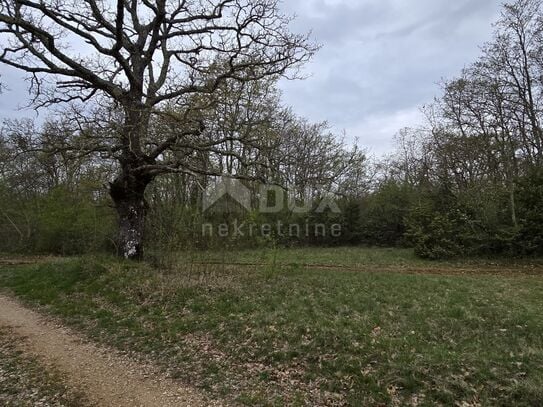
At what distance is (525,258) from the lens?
15.4 m

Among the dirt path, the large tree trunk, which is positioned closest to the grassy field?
the dirt path

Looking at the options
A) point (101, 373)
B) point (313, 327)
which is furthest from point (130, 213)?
point (313, 327)

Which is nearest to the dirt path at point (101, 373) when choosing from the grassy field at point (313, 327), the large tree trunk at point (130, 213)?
the grassy field at point (313, 327)

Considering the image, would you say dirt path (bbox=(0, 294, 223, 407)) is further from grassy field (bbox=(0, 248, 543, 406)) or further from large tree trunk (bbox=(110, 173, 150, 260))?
large tree trunk (bbox=(110, 173, 150, 260))

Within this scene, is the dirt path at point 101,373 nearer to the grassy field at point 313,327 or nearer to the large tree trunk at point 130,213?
the grassy field at point 313,327

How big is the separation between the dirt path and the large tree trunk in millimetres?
4656

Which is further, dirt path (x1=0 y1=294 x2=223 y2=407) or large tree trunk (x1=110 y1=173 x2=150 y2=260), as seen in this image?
large tree trunk (x1=110 y1=173 x2=150 y2=260)

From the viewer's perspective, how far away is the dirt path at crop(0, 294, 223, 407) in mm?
4684

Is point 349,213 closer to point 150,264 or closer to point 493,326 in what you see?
point 150,264

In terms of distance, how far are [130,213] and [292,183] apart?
11.1m

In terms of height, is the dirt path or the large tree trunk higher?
the large tree trunk

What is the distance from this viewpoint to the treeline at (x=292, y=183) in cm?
1216

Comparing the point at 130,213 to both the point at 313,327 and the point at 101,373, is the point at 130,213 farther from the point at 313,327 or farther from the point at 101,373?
the point at 313,327

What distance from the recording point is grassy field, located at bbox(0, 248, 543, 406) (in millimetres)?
4648
